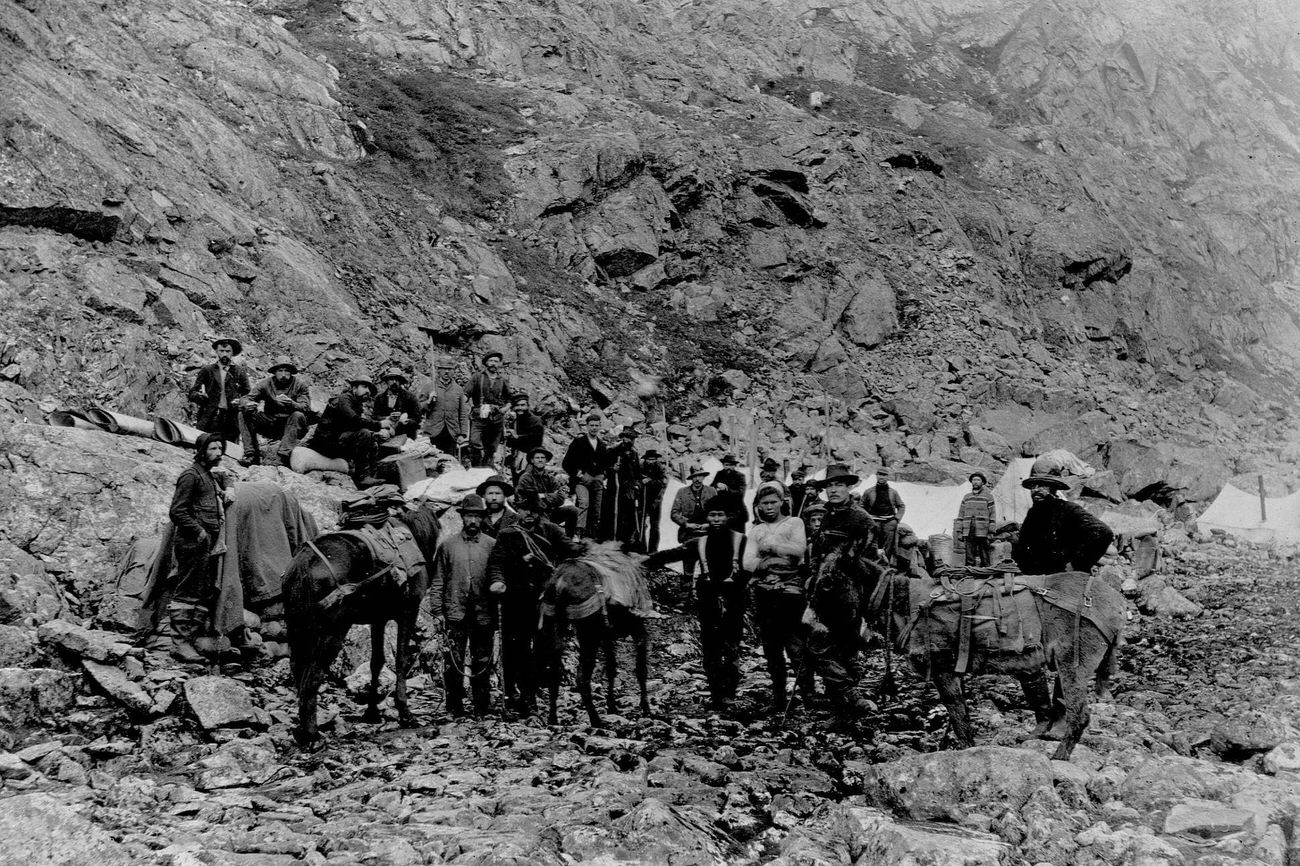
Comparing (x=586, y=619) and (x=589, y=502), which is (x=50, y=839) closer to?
(x=586, y=619)

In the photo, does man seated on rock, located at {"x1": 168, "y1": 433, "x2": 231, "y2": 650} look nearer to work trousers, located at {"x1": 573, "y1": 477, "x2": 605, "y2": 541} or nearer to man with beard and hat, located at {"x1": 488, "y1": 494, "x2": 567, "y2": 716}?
man with beard and hat, located at {"x1": 488, "y1": 494, "x2": 567, "y2": 716}

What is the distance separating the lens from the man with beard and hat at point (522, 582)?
7.12m

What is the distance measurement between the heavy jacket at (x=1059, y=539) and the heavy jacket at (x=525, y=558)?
11.5ft

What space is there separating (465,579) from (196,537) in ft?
7.10

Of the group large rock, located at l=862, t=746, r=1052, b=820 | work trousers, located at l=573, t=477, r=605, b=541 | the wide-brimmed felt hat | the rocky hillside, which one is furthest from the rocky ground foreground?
the rocky hillside

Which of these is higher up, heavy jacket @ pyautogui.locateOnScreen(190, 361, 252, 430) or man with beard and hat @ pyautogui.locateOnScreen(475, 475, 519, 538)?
heavy jacket @ pyautogui.locateOnScreen(190, 361, 252, 430)

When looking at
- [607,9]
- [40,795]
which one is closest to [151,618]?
[40,795]

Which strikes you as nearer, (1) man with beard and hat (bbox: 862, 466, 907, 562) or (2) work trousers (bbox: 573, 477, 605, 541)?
(1) man with beard and hat (bbox: 862, 466, 907, 562)

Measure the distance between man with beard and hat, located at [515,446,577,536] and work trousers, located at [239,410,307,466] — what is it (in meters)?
3.70

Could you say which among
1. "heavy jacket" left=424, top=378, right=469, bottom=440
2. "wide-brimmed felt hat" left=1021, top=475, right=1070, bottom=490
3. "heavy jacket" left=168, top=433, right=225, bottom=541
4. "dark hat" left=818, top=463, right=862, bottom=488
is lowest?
"heavy jacket" left=168, top=433, right=225, bottom=541

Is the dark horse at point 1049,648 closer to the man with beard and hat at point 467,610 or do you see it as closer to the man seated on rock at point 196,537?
the man with beard and hat at point 467,610

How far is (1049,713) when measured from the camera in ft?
20.9

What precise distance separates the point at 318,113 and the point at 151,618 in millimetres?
19752

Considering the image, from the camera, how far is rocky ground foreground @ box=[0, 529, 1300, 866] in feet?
13.9
